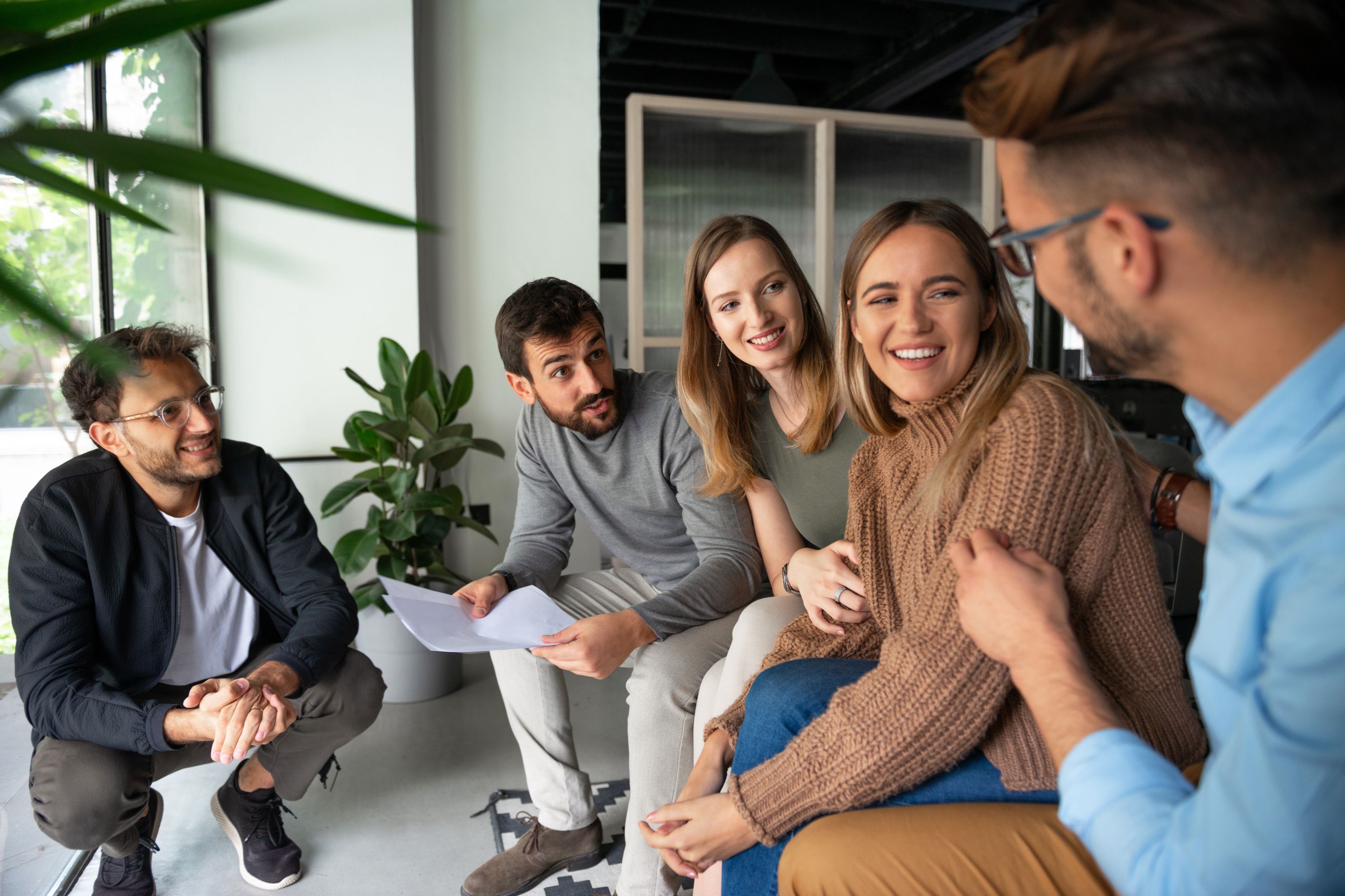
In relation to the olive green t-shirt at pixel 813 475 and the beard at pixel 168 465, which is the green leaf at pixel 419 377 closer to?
the beard at pixel 168 465

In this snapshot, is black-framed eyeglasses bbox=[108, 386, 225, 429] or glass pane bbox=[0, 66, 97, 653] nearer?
glass pane bbox=[0, 66, 97, 653]

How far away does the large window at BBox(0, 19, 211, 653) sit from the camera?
4.86 ft

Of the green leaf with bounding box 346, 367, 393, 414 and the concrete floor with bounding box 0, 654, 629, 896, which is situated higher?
the green leaf with bounding box 346, 367, 393, 414

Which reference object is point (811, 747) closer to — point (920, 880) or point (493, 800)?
point (920, 880)

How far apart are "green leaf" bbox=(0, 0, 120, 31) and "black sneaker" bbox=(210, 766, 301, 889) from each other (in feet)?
6.11

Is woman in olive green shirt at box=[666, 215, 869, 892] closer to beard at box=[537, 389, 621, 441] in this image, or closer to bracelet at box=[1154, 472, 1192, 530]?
beard at box=[537, 389, 621, 441]

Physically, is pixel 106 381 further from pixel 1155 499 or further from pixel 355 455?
pixel 1155 499

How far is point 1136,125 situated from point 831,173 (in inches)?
137

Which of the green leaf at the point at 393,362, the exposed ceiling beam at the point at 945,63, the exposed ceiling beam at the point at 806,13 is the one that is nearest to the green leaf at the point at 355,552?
the green leaf at the point at 393,362

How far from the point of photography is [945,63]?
4832 millimetres

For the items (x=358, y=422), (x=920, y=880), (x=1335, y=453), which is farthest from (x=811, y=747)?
(x=358, y=422)

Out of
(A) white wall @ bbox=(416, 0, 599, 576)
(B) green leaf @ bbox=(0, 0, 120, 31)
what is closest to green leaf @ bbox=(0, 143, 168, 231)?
(B) green leaf @ bbox=(0, 0, 120, 31)

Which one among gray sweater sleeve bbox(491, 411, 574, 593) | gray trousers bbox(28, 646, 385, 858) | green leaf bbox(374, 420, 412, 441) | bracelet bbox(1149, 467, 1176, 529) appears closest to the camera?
bracelet bbox(1149, 467, 1176, 529)

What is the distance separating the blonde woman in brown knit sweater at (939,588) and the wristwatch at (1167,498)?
8.3 inches
